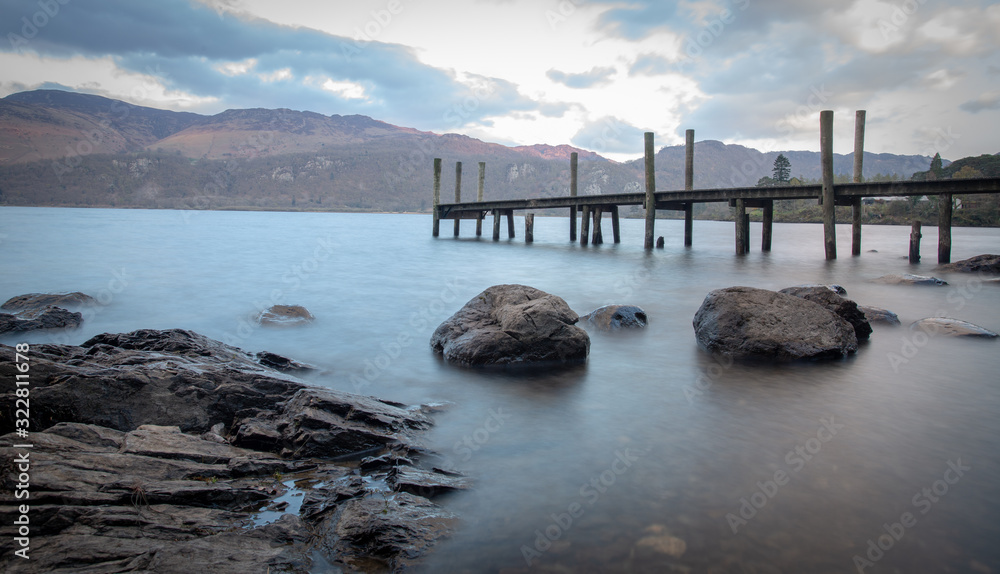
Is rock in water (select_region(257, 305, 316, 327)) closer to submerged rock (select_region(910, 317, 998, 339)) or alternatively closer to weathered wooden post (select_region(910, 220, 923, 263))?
submerged rock (select_region(910, 317, 998, 339))

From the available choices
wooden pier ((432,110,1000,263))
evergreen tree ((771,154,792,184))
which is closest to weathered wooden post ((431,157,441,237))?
wooden pier ((432,110,1000,263))

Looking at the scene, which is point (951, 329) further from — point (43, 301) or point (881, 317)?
point (43, 301)

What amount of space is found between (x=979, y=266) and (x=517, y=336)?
1956cm

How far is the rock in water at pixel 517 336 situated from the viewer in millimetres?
7594

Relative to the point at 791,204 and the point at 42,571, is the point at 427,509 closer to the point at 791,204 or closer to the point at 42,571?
the point at 42,571

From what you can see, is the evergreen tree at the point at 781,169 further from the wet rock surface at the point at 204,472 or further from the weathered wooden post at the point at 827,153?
the wet rock surface at the point at 204,472

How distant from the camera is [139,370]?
4.98m

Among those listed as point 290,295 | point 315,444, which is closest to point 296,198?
point 290,295

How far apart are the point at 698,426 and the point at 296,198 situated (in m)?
192

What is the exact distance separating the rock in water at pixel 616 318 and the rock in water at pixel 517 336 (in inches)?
83.9

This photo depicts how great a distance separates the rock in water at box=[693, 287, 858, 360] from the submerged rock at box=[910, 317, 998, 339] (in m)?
2.43

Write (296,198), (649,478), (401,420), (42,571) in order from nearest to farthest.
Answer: (42,571), (649,478), (401,420), (296,198)

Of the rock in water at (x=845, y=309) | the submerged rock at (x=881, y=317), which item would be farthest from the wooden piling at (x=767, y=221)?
the rock in water at (x=845, y=309)

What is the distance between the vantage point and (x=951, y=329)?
9328mm
